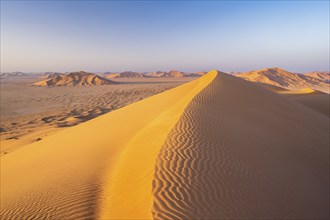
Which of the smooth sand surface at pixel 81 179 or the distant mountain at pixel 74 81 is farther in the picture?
the distant mountain at pixel 74 81

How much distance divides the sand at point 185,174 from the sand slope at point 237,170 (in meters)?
0.02

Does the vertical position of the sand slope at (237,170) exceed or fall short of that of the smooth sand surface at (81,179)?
it exceeds it

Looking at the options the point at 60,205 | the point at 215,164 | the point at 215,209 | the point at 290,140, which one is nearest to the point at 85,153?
the point at 60,205

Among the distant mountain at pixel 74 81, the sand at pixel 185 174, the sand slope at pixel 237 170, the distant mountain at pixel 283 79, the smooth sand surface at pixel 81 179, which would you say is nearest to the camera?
the sand slope at pixel 237 170

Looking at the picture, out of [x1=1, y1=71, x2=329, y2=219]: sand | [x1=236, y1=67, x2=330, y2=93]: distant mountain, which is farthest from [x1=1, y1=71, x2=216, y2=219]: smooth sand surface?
[x1=236, y1=67, x2=330, y2=93]: distant mountain

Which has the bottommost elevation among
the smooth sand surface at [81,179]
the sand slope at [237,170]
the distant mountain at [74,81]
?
the smooth sand surface at [81,179]

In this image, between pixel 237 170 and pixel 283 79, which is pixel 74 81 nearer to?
pixel 283 79

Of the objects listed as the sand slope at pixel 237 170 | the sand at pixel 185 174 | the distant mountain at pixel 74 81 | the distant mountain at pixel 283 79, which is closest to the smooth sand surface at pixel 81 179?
the sand at pixel 185 174

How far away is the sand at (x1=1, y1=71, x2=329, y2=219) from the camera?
10.4 feet

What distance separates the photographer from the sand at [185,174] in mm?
3156

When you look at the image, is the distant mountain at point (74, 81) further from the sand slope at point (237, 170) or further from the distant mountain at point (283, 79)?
the sand slope at point (237, 170)

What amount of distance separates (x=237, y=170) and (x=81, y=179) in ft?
9.79

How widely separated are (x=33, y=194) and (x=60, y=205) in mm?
842

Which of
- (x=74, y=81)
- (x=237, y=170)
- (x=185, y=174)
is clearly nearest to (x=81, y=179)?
(x=185, y=174)
